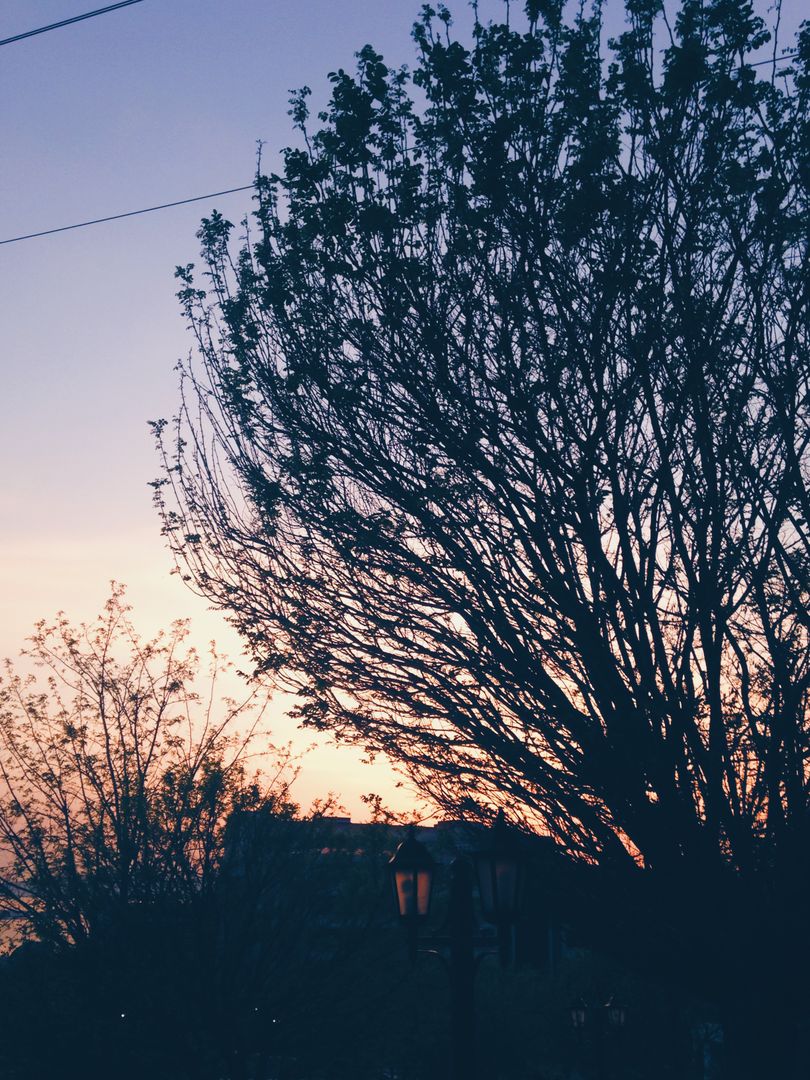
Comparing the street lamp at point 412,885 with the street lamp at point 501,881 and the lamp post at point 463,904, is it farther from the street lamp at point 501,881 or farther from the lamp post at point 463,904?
the street lamp at point 501,881

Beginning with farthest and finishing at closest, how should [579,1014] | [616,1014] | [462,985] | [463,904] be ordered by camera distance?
[579,1014], [616,1014], [463,904], [462,985]

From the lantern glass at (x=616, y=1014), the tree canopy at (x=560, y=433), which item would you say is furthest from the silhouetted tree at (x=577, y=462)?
the lantern glass at (x=616, y=1014)

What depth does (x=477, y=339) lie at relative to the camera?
8938 mm

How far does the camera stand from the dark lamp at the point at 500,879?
7.94m

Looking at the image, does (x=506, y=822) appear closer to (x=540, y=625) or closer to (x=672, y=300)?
(x=540, y=625)

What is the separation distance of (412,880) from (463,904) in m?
0.43

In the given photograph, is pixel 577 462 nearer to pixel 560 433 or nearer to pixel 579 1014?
pixel 560 433

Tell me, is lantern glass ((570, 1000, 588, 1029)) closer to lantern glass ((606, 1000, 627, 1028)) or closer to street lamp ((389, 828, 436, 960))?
lantern glass ((606, 1000, 627, 1028))

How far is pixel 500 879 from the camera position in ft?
26.1

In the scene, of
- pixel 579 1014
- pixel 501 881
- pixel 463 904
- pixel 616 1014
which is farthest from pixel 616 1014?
pixel 501 881

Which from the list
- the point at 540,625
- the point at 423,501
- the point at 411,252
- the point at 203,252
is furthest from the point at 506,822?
the point at 203,252

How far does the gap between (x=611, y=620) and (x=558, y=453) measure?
148cm

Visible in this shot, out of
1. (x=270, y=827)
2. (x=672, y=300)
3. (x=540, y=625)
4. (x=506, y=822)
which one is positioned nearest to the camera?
(x=672, y=300)

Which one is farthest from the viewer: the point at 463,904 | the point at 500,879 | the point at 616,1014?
the point at 616,1014
